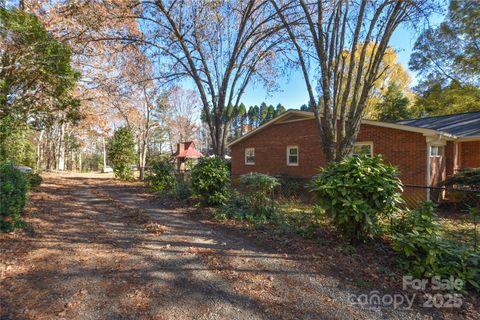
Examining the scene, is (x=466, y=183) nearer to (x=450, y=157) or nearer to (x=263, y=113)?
(x=450, y=157)

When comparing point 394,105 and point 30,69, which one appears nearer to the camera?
point 30,69

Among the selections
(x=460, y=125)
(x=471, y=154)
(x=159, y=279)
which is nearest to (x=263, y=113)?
(x=460, y=125)

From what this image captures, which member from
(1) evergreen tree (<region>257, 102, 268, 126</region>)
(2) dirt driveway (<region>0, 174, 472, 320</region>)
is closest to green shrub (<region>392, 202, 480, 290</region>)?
(2) dirt driveway (<region>0, 174, 472, 320</region>)

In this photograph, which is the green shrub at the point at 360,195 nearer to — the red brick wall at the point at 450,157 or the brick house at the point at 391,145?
the brick house at the point at 391,145

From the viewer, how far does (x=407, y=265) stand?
11.2 feet

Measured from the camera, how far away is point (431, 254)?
3148 mm

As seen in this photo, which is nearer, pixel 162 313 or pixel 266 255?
pixel 162 313

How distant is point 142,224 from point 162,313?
12.0 ft

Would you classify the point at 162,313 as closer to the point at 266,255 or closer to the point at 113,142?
the point at 266,255

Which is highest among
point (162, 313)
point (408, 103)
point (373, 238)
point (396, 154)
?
point (408, 103)

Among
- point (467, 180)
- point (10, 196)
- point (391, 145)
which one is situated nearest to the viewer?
point (10, 196)

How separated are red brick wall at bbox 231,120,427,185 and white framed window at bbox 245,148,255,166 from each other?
0.21m

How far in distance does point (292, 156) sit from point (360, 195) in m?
9.52

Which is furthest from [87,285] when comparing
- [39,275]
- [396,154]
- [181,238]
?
[396,154]
